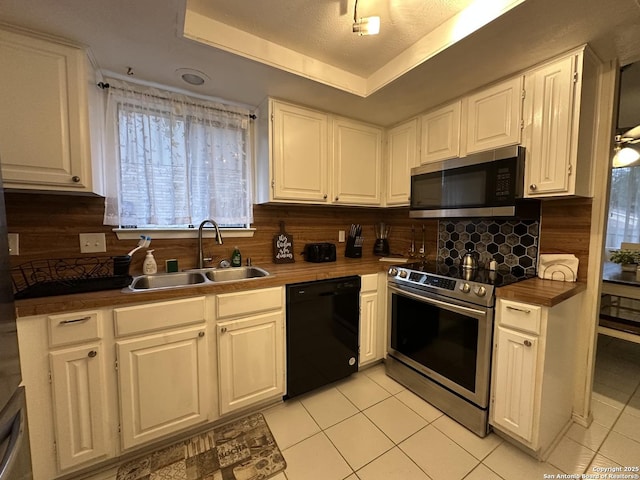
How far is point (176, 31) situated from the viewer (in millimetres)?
1278

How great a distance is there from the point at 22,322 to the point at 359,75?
90.7 inches

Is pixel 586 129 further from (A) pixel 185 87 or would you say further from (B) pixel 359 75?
(A) pixel 185 87

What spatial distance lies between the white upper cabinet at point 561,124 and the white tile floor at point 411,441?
Result: 143cm

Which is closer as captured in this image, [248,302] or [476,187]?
[248,302]

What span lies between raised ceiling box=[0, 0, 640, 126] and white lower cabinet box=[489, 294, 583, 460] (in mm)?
1346

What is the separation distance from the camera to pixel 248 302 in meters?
1.61

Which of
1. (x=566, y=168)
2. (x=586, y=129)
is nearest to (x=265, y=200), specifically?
(x=566, y=168)

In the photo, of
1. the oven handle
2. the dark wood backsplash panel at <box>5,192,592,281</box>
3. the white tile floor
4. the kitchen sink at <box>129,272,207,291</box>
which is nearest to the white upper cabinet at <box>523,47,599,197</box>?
the dark wood backsplash panel at <box>5,192,592,281</box>

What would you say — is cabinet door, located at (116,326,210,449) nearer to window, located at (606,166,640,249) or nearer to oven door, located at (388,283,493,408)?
oven door, located at (388,283,493,408)

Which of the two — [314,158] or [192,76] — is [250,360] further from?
[192,76]

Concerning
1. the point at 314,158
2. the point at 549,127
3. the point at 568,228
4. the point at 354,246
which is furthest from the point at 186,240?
the point at 568,228

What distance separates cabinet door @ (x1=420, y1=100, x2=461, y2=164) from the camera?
1918mm

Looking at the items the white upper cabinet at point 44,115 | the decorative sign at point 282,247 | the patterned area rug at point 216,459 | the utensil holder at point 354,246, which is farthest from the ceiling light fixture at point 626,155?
the white upper cabinet at point 44,115

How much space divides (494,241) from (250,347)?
6.35 feet
